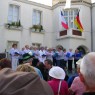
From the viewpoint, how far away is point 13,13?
21250mm

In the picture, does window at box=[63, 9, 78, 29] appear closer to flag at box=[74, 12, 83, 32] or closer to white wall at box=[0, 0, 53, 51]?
white wall at box=[0, 0, 53, 51]

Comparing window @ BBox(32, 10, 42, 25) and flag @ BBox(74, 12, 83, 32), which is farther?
window @ BBox(32, 10, 42, 25)

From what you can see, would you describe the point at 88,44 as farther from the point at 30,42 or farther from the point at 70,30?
the point at 30,42

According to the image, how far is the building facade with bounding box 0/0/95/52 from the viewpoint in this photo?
65.4ft

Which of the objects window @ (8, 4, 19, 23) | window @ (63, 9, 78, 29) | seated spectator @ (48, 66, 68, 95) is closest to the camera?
seated spectator @ (48, 66, 68, 95)

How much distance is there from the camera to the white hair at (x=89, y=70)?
80.0 inches

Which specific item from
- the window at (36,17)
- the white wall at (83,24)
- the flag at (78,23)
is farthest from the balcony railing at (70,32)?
the window at (36,17)

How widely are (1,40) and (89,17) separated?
8.98 meters

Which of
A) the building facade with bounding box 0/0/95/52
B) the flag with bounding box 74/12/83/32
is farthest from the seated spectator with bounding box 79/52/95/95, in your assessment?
the flag with bounding box 74/12/83/32

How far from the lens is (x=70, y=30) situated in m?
21.4

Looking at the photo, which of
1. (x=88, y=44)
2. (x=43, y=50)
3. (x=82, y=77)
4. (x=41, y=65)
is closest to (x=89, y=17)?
(x=88, y=44)

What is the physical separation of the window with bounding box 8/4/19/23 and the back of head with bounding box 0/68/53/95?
19971mm

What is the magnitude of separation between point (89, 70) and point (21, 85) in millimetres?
1064

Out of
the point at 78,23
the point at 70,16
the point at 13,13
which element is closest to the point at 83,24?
the point at 70,16
